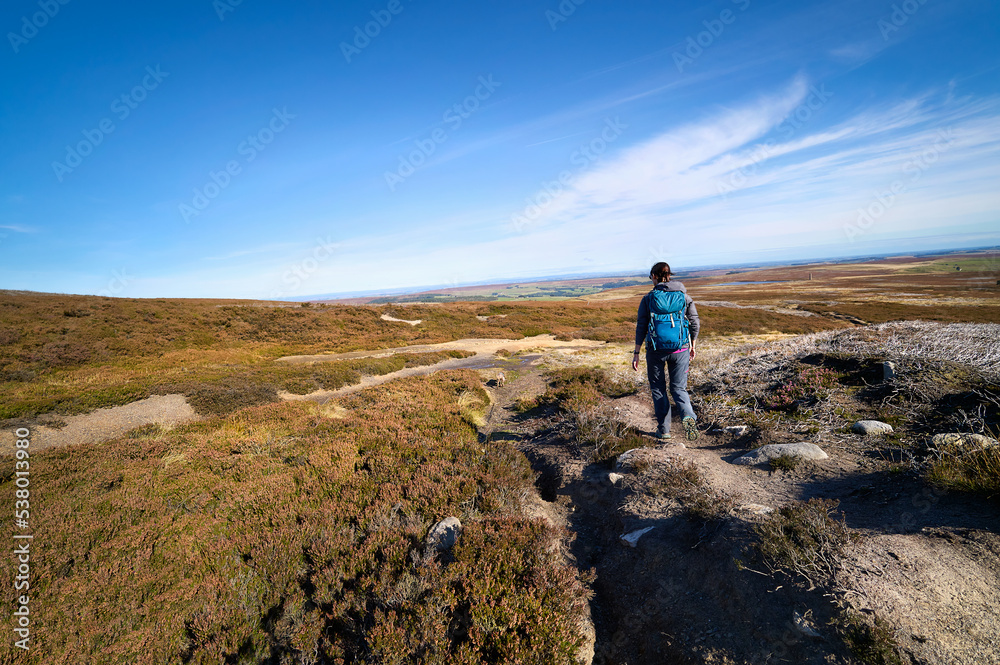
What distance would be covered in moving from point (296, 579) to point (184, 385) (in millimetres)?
13536

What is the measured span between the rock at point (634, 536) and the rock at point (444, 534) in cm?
215

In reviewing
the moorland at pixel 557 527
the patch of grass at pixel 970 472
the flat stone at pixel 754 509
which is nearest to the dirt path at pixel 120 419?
the moorland at pixel 557 527

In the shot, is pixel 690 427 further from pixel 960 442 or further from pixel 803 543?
pixel 803 543

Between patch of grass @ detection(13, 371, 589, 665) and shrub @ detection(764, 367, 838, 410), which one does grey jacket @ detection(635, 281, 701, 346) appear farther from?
patch of grass @ detection(13, 371, 589, 665)

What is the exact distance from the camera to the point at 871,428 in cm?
584

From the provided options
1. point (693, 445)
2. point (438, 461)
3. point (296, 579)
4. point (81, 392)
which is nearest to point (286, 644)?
point (296, 579)

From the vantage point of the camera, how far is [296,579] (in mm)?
4238

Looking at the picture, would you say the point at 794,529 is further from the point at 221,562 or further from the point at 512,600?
the point at 221,562

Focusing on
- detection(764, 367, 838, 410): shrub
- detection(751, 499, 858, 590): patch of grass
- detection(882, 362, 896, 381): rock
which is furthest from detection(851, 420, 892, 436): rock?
detection(751, 499, 858, 590): patch of grass

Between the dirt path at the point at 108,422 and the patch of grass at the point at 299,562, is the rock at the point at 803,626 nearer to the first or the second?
the patch of grass at the point at 299,562

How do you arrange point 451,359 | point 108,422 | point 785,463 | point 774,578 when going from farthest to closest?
point 451,359
point 108,422
point 785,463
point 774,578

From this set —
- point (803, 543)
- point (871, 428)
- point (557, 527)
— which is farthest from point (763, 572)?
point (871, 428)

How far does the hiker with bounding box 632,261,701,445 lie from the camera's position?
6258mm

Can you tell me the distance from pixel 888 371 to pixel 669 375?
15.8ft
